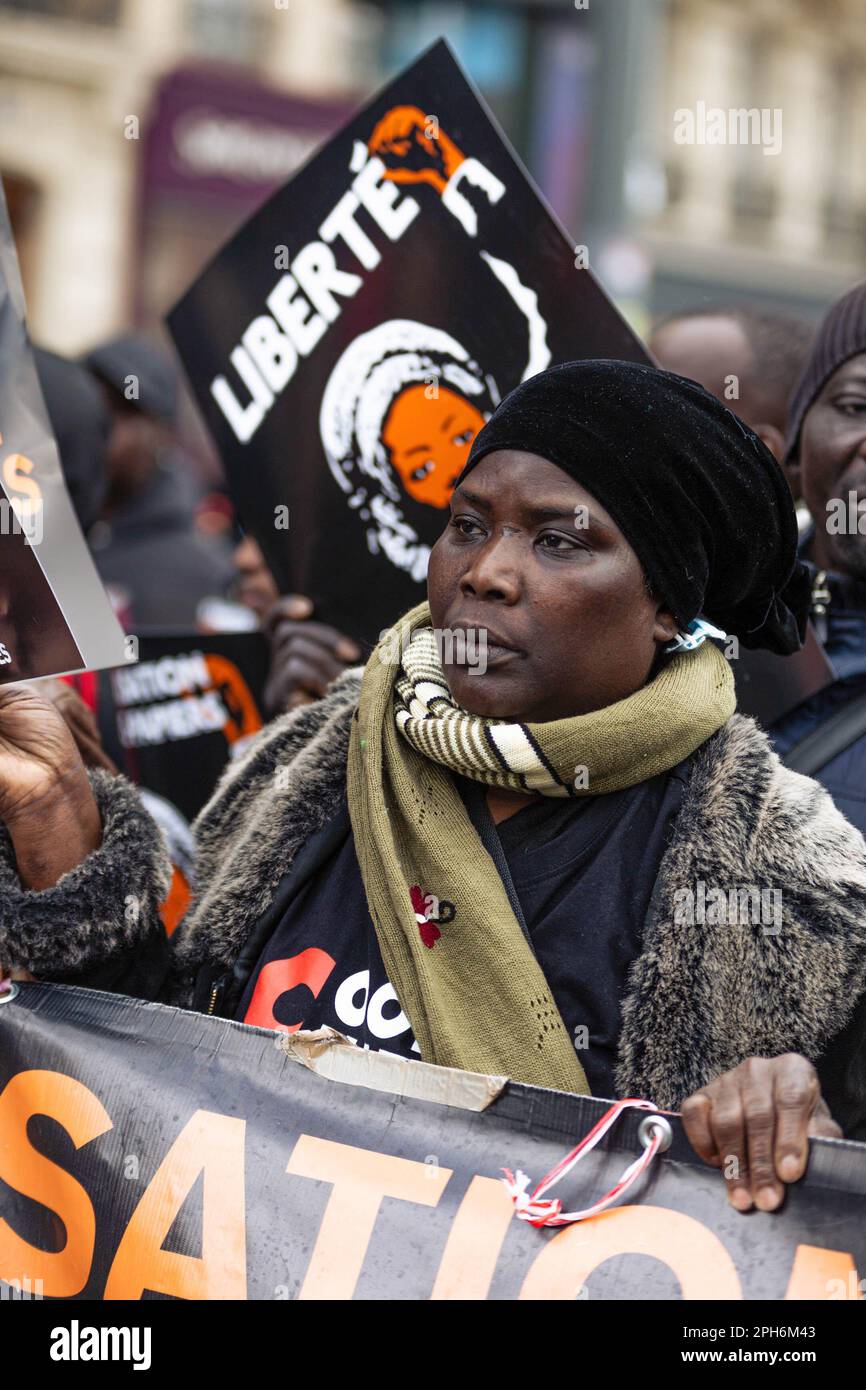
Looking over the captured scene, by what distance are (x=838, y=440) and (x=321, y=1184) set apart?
1.69 metres

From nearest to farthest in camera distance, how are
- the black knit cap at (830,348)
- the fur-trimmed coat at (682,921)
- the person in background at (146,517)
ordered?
1. the fur-trimmed coat at (682,921)
2. the black knit cap at (830,348)
3. the person in background at (146,517)

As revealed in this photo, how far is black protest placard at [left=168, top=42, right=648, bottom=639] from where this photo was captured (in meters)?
3.10

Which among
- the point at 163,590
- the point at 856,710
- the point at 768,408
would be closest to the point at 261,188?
the point at 163,590

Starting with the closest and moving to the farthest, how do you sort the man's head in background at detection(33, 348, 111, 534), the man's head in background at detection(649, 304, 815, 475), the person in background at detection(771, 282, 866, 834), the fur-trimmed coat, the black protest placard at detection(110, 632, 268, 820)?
the fur-trimmed coat, the person in background at detection(771, 282, 866, 834), the man's head in background at detection(649, 304, 815, 475), the black protest placard at detection(110, 632, 268, 820), the man's head in background at detection(33, 348, 111, 534)

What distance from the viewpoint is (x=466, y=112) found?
312 cm

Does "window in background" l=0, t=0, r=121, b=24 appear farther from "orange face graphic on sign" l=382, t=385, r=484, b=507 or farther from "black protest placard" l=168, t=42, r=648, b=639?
"orange face graphic on sign" l=382, t=385, r=484, b=507

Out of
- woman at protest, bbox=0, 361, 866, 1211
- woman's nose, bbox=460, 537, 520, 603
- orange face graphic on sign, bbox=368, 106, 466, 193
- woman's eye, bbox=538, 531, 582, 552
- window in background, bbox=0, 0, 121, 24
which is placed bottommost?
woman at protest, bbox=0, 361, 866, 1211

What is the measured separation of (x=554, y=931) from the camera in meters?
2.28

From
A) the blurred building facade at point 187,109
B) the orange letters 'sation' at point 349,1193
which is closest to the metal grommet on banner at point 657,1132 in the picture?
the orange letters 'sation' at point 349,1193

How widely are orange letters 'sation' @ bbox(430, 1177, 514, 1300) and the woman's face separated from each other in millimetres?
622

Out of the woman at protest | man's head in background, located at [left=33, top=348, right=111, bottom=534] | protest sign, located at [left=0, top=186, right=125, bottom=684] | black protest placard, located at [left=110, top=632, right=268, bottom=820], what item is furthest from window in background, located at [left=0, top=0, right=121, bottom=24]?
the woman at protest

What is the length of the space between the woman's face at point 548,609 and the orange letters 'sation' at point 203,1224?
669mm

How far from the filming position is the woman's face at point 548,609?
2.28 m

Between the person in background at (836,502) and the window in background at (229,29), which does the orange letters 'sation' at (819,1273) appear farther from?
the window in background at (229,29)
